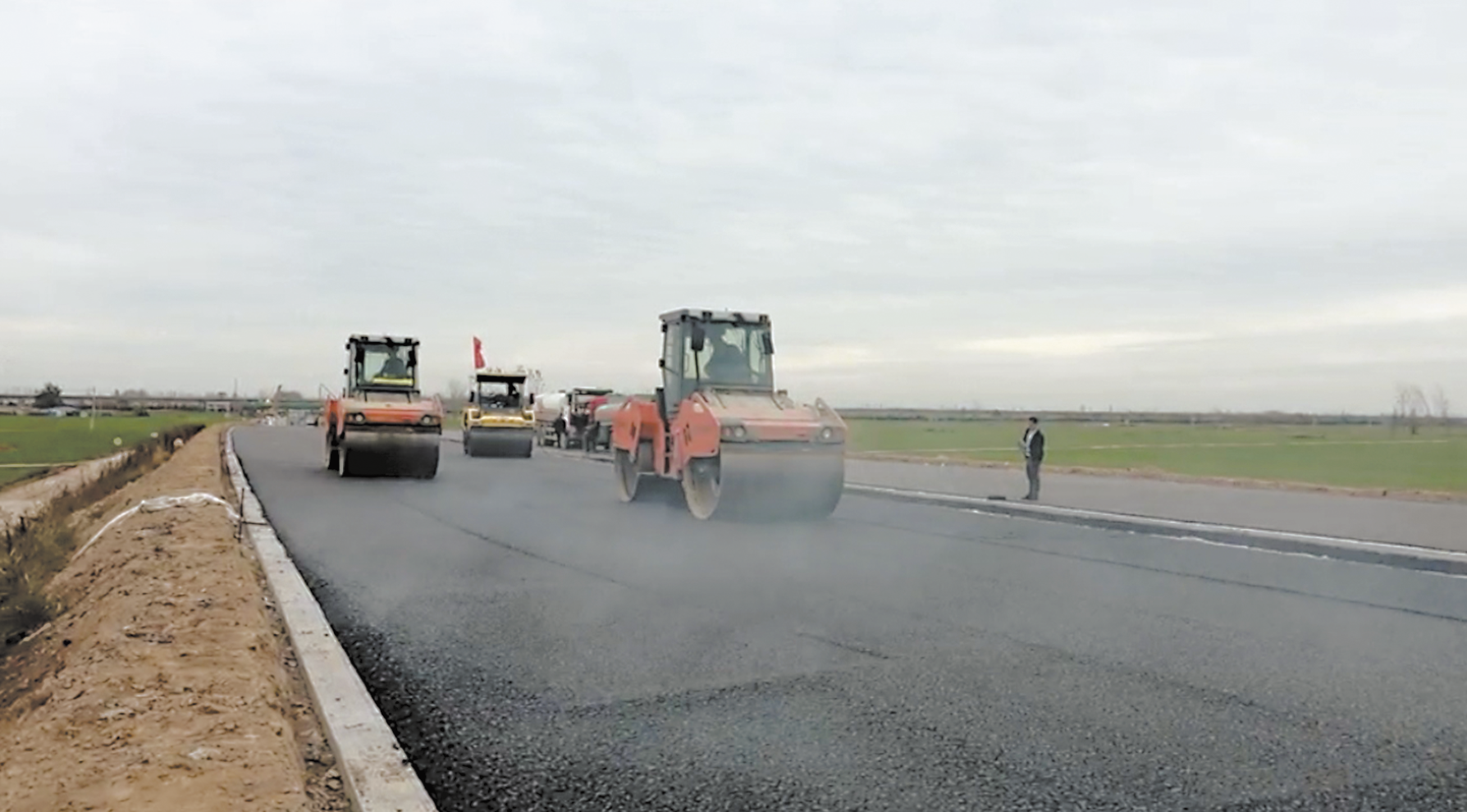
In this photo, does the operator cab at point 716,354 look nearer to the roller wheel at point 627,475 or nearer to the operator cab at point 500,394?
the roller wheel at point 627,475

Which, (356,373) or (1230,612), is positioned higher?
(356,373)

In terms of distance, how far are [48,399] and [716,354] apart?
152 meters

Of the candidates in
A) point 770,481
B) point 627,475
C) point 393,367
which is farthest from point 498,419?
point 770,481

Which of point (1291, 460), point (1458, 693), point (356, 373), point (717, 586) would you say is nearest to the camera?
point (1458, 693)

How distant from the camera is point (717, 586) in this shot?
950 centimetres

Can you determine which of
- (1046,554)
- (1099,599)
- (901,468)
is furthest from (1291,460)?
(1099,599)

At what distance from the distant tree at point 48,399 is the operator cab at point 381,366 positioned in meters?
135

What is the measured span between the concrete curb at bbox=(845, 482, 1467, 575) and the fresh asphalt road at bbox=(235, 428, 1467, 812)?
1.89 feet

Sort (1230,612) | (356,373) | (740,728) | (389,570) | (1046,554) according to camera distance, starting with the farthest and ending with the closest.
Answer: (356,373) → (1046,554) → (389,570) → (1230,612) → (740,728)

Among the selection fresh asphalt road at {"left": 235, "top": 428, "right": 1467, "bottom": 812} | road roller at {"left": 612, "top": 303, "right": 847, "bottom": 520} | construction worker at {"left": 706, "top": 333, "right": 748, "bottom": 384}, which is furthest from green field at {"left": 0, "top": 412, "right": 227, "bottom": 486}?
fresh asphalt road at {"left": 235, "top": 428, "right": 1467, "bottom": 812}

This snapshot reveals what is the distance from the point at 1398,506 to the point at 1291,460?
22.2 meters

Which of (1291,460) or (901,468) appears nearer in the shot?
(901,468)

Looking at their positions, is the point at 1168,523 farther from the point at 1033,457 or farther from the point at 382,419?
the point at 382,419

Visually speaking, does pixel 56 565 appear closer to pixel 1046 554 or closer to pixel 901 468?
pixel 1046 554
